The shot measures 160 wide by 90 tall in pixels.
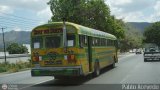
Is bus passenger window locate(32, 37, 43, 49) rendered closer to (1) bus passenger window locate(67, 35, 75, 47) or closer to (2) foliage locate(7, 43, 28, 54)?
(1) bus passenger window locate(67, 35, 75, 47)

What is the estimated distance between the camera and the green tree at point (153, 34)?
150625 millimetres

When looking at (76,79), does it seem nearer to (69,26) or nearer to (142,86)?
(69,26)

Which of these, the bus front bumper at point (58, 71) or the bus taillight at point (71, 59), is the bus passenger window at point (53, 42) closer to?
the bus taillight at point (71, 59)

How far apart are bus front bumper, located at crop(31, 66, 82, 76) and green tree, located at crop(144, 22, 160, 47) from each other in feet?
441

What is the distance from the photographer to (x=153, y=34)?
15112cm

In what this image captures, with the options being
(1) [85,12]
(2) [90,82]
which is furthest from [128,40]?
(2) [90,82]

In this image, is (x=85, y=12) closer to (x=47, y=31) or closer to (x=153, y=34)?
(x=47, y=31)

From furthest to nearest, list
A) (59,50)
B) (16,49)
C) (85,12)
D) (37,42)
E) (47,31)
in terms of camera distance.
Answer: (16,49)
(85,12)
(37,42)
(47,31)
(59,50)

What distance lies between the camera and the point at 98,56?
24.2 metres

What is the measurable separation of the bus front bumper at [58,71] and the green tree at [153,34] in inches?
5296

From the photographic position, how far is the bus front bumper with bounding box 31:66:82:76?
61.0 feet

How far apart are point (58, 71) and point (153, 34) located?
13581 cm

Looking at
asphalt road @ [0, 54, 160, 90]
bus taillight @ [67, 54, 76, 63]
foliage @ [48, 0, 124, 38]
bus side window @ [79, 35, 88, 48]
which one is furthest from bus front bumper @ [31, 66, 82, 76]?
foliage @ [48, 0, 124, 38]

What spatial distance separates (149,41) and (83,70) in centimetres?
13611
